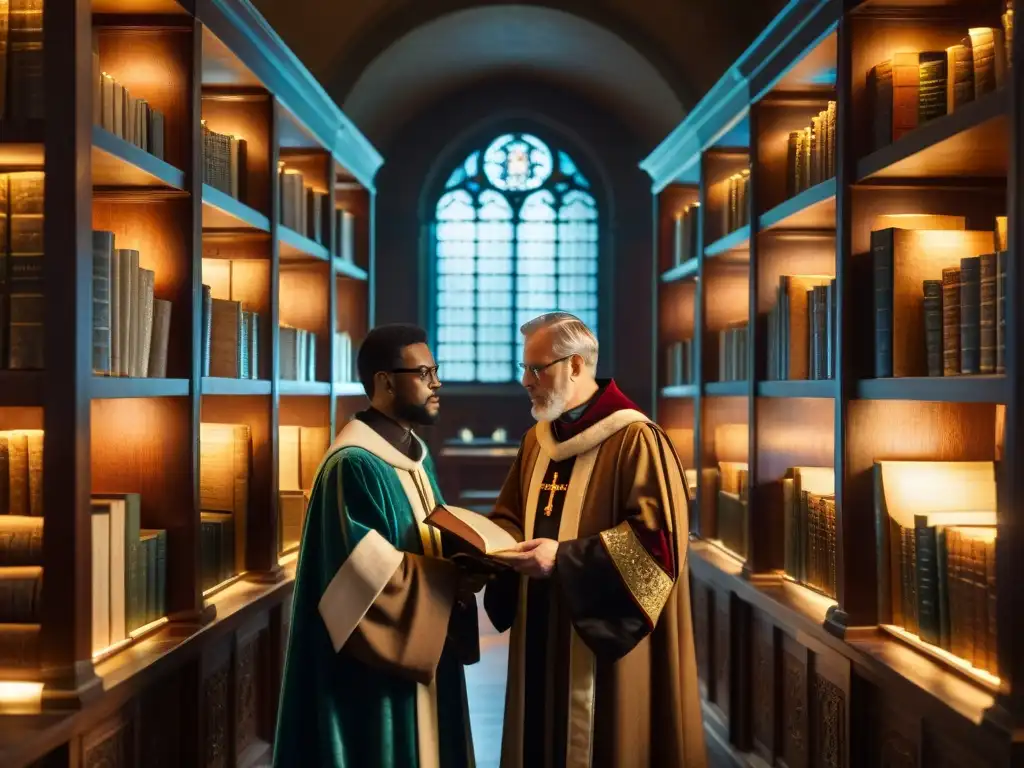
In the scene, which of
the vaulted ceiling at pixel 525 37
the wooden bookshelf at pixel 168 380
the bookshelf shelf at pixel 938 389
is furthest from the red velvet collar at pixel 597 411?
the vaulted ceiling at pixel 525 37

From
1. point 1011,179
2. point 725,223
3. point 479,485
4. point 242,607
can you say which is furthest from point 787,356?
point 479,485

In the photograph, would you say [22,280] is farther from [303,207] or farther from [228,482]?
[303,207]

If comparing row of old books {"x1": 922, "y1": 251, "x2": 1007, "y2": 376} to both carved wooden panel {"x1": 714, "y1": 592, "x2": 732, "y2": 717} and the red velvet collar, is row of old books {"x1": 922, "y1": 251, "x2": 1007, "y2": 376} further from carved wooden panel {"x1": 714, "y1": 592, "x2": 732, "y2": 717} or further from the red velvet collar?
carved wooden panel {"x1": 714, "y1": 592, "x2": 732, "y2": 717}

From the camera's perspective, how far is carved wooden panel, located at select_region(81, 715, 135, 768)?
274 centimetres

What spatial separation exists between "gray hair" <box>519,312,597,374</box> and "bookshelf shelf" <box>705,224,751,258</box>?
145cm

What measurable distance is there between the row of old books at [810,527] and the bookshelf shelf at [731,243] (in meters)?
1.07

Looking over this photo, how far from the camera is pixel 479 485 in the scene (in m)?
10.9

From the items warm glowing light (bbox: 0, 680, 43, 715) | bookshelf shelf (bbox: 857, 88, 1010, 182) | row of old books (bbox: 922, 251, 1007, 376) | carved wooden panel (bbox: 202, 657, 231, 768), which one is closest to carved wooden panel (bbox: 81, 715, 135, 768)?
warm glowing light (bbox: 0, 680, 43, 715)

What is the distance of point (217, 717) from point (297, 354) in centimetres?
205

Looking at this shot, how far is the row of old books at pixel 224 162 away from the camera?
4055 millimetres

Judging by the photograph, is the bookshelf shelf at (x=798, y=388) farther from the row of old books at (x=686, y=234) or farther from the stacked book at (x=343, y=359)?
the stacked book at (x=343, y=359)

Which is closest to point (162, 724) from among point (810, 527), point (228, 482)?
point (228, 482)

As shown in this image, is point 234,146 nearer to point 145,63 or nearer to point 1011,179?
point 145,63

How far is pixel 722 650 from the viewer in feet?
16.0
